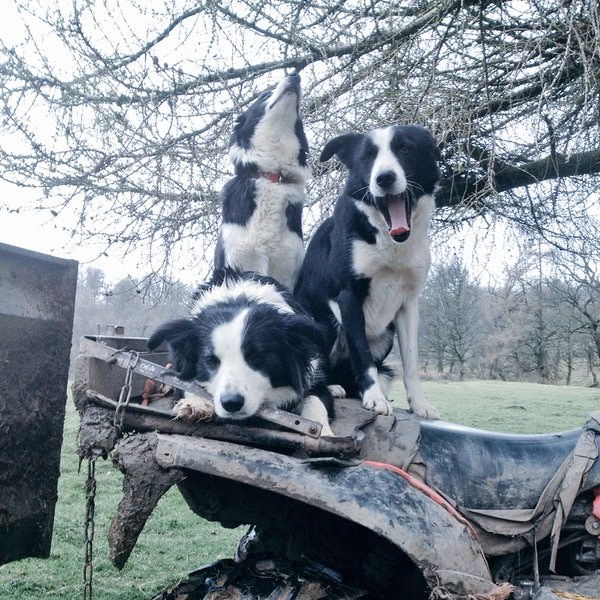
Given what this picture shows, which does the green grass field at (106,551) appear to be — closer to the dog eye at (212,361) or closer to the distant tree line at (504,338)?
the dog eye at (212,361)

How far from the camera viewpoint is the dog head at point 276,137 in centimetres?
405

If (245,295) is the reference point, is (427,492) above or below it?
below

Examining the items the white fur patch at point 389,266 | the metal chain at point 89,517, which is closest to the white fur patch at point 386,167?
the white fur patch at point 389,266

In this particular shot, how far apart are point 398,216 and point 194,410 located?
1.66 meters

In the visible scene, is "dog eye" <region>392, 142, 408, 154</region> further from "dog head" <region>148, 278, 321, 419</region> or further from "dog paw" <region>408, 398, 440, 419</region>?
"dog paw" <region>408, 398, 440, 419</region>

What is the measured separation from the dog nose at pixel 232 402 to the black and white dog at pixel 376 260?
39.3 inches

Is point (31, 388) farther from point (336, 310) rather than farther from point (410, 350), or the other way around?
point (410, 350)

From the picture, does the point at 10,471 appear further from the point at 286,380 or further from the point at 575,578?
the point at 575,578

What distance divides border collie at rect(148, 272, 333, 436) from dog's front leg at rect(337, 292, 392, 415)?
530 millimetres

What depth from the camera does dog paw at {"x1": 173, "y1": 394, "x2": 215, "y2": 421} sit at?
212 centimetres

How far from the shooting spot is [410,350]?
3674 mm

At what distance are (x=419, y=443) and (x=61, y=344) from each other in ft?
4.41

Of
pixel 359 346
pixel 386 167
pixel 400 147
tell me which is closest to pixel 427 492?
pixel 359 346

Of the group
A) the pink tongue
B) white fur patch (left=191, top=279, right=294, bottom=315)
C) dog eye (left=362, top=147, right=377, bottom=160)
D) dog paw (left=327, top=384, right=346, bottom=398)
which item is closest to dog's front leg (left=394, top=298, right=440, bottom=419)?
dog paw (left=327, top=384, right=346, bottom=398)
